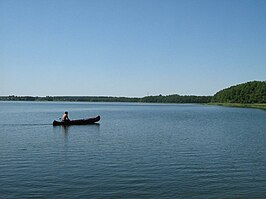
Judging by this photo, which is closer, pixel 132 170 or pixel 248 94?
pixel 132 170

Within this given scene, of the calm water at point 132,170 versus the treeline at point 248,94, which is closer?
the calm water at point 132,170

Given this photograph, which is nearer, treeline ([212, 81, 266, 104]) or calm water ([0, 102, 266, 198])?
calm water ([0, 102, 266, 198])

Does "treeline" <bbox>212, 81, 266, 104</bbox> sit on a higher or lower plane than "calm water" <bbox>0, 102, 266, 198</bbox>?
higher

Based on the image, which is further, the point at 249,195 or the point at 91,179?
the point at 91,179

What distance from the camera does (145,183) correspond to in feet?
57.7

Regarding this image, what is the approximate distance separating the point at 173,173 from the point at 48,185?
688 cm

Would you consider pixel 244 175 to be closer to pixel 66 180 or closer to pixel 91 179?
pixel 91 179

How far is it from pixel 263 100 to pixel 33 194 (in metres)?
149

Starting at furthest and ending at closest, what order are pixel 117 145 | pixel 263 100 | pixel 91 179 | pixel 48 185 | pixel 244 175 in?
pixel 263 100
pixel 117 145
pixel 244 175
pixel 91 179
pixel 48 185

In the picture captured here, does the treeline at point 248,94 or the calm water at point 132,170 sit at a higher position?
the treeline at point 248,94

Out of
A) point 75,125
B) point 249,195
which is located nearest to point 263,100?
point 75,125

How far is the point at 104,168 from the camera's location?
21047mm

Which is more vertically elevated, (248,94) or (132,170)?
(248,94)

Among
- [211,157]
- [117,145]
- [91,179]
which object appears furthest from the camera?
[117,145]
